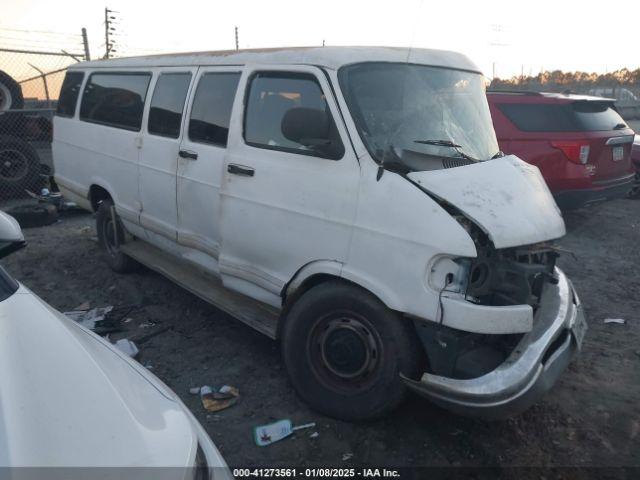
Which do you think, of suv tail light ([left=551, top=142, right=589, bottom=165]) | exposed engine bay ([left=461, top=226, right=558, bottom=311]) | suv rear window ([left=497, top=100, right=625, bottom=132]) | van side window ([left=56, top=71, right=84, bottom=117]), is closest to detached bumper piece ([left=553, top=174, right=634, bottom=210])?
suv tail light ([left=551, top=142, right=589, bottom=165])

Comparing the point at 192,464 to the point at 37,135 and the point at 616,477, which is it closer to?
the point at 616,477

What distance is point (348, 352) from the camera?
3.17 meters

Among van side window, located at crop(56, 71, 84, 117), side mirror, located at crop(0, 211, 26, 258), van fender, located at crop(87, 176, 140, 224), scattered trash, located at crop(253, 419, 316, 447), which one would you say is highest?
van side window, located at crop(56, 71, 84, 117)

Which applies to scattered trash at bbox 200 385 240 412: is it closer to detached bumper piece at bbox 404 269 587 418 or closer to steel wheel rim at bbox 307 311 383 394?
steel wheel rim at bbox 307 311 383 394

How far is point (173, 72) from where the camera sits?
180 inches

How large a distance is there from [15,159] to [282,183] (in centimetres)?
775

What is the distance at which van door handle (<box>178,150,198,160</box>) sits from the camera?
412 cm

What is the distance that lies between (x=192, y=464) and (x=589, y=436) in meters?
2.58

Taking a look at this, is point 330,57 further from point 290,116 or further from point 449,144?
point 449,144

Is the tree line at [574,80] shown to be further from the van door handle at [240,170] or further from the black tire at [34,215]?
the van door handle at [240,170]

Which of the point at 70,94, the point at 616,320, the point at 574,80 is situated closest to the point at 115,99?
the point at 70,94

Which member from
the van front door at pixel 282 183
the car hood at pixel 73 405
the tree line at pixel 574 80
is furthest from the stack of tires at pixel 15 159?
the tree line at pixel 574 80

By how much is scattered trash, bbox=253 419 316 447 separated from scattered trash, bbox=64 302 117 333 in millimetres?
1969

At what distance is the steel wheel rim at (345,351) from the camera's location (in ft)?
10.2
